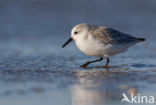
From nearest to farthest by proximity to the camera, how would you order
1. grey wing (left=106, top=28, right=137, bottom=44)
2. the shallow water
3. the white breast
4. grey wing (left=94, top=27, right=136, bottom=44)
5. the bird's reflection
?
the bird's reflection < the shallow water < the white breast < grey wing (left=94, top=27, right=136, bottom=44) < grey wing (left=106, top=28, right=137, bottom=44)

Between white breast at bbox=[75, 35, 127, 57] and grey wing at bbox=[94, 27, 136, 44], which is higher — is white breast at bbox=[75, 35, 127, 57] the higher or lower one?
the lower one

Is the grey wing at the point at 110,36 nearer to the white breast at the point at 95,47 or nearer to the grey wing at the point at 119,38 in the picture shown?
the grey wing at the point at 119,38

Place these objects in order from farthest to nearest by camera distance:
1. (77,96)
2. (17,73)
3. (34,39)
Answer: (34,39)
(17,73)
(77,96)

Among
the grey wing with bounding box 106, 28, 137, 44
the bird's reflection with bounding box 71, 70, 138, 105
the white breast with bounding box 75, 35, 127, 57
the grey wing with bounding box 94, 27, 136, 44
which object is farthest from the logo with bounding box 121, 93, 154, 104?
the grey wing with bounding box 106, 28, 137, 44

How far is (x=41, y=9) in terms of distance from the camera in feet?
42.8

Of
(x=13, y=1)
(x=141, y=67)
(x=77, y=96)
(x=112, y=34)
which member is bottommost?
(x=77, y=96)

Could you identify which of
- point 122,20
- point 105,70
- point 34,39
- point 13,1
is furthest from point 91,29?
point 13,1

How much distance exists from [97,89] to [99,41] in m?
1.81

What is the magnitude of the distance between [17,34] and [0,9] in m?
2.29

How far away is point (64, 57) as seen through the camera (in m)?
8.14

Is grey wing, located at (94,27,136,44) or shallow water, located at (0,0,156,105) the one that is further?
grey wing, located at (94,27,136,44)

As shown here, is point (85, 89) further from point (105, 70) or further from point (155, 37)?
point (155, 37)

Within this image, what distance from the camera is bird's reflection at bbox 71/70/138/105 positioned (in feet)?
15.8

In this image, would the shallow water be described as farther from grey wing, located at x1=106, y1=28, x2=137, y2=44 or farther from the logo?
grey wing, located at x1=106, y1=28, x2=137, y2=44
